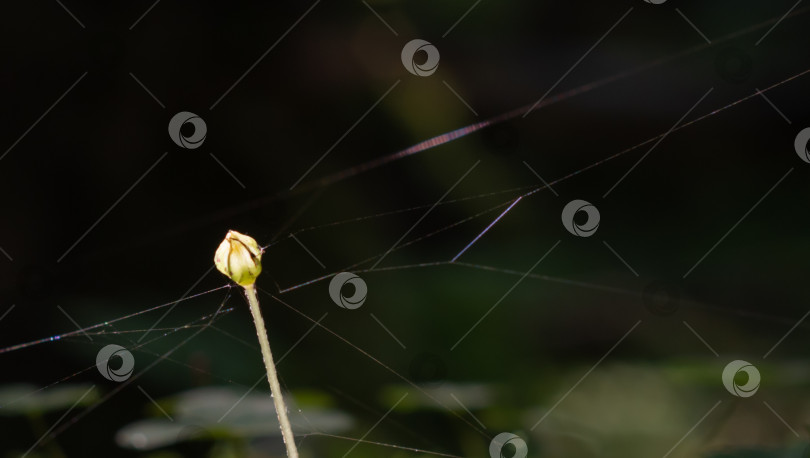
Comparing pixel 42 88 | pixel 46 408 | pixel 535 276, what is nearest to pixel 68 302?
pixel 42 88

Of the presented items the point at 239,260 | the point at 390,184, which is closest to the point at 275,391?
the point at 239,260

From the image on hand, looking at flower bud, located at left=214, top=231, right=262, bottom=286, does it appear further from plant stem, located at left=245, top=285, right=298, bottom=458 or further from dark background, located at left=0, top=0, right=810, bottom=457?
dark background, located at left=0, top=0, right=810, bottom=457

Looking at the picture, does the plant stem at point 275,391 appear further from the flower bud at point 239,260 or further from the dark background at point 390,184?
the dark background at point 390,184

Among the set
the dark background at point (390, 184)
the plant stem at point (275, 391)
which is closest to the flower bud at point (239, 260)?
the plant stem at point (275, 391)

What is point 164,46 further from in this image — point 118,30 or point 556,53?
point 556,53

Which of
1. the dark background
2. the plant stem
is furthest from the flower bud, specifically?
the dark background

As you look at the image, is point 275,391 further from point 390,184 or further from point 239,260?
point 390,184
